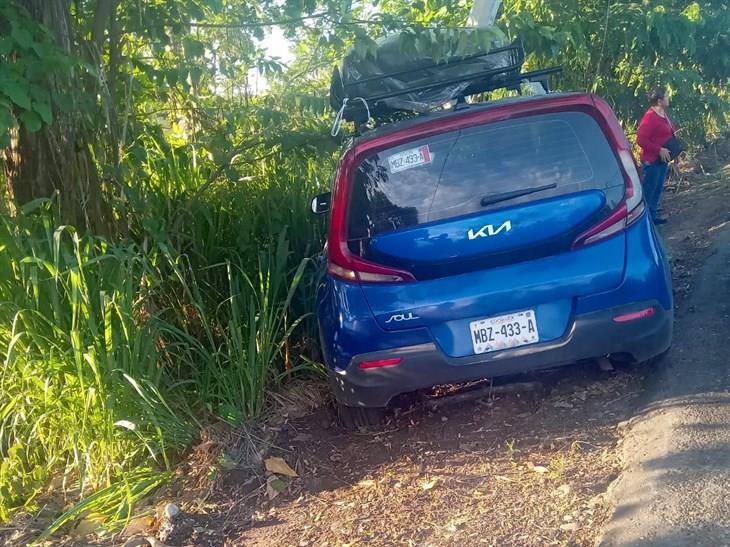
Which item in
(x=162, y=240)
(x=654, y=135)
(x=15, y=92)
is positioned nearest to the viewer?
(x=15, y=92)

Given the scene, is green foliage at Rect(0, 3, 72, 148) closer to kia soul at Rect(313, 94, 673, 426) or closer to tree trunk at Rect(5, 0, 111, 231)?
tree trunk at Rect(5, 0, 111, 231)

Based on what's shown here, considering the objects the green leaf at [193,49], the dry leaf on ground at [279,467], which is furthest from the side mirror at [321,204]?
the dry leaf on ground at [279,467]

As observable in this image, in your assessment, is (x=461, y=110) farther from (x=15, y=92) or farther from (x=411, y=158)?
(x=15, y=92)

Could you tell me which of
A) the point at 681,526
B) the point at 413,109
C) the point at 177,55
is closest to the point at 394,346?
the point at 681,526

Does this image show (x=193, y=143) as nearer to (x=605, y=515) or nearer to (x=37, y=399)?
(x=37, y=399)

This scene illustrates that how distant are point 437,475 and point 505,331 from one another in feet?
2.60

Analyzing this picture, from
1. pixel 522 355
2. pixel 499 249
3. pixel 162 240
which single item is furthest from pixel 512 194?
pixel 162 240

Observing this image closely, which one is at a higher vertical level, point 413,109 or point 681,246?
point 413,109

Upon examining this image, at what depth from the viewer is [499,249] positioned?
3920 millimetres

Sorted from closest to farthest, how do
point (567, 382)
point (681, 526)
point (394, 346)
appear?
point (681, 526) → point (394, 346) → point (567, 382)

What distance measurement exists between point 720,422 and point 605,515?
960mm

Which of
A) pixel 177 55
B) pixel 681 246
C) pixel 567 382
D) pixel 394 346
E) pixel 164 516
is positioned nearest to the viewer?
pixel 164 516

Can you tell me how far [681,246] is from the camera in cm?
777

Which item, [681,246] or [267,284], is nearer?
[267,284]
